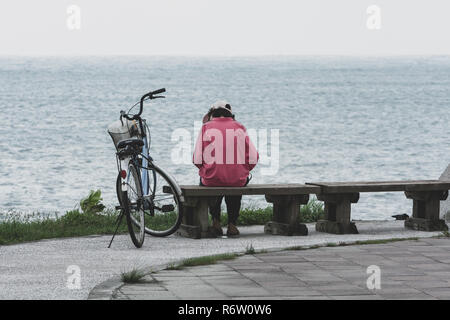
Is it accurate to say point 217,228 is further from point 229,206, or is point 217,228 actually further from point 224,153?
point 224,153

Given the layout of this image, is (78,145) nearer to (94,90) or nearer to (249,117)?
(249,117)

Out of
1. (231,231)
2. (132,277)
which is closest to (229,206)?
(231,231)

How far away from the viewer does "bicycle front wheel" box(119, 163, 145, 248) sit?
10.5m

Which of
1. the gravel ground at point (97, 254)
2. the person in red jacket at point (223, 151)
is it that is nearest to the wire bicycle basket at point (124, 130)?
the person in red jacket at point (223, 151)

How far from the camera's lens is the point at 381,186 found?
1168 cm

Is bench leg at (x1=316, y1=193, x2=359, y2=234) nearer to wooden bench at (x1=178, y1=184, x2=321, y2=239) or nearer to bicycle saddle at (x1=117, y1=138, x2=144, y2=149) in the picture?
wooden bench at (x1=178, y1=184, x2=321, y2=239)

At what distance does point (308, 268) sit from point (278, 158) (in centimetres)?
3781

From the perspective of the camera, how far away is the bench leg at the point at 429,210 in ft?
39.3

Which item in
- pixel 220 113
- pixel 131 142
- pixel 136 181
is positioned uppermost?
pixel 220 113

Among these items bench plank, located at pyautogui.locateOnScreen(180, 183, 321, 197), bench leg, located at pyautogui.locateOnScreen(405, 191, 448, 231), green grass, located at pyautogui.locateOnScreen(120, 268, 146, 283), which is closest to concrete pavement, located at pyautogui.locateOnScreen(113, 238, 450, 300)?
green grass, located at pyautogui.locateOnScreen(120, 268, 146, 283)

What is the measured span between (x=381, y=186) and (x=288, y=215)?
1.11 metres

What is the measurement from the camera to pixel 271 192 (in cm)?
1134

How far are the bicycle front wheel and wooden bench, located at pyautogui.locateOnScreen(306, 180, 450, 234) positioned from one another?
2.15 meters
